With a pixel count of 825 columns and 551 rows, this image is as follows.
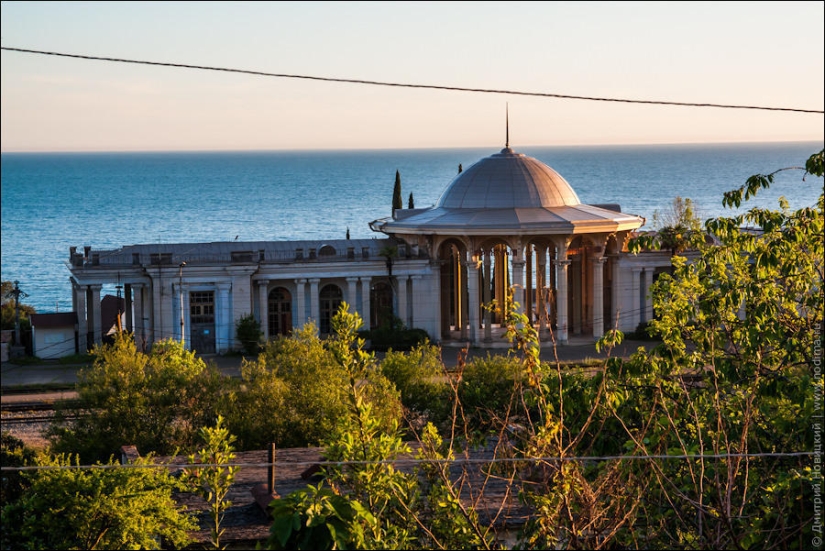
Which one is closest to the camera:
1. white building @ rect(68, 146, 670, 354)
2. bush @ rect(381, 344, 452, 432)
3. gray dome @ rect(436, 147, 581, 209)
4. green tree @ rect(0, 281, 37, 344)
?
bush @ rect(381, 344, 452, 432)

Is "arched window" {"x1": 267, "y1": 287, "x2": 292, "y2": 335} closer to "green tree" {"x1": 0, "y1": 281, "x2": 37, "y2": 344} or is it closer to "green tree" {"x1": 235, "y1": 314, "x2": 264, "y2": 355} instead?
"green tree" {"x1": 235, "y1": 314, "x2": 264, "y2": 355}

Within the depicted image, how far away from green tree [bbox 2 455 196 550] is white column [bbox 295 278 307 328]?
37.9 m

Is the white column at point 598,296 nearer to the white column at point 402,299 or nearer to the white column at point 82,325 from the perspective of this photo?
the white column at point 402,299

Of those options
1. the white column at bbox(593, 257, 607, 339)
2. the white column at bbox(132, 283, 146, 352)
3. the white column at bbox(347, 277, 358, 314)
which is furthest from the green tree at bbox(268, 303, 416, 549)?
the white column at bbox(593, 257, 607, 339)

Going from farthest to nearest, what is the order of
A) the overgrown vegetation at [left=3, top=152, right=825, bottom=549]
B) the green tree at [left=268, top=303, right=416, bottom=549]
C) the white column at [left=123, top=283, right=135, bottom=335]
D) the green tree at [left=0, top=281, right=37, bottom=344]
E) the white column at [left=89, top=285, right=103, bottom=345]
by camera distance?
the green tree at [left=0, top=281, right=37, bottom=344] < the white column at [left=123, top=283, right=135, bottom=335] < the white column at [left=89, top=285, right=103, bottom=345] < the overgrown vegetation at [left=3, top=152, right=825, bottom=549] < the green tree at [left=268, top=303, right=416, bottom=549]

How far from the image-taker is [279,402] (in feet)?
127

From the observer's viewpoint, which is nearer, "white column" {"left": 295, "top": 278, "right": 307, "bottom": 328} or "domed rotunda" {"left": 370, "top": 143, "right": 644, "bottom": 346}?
"white column" {"left": 295, "top": 278, "right": 307, "bottom": 328}

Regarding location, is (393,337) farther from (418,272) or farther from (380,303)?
(418,272)

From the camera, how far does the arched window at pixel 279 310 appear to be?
64.8m

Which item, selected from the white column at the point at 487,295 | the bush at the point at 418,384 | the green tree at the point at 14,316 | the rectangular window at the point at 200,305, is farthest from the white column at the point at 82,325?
the bush at the point at 418,384

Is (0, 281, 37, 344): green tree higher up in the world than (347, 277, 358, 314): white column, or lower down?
lower down

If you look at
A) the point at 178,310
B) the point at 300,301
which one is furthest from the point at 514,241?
the point at 178,310

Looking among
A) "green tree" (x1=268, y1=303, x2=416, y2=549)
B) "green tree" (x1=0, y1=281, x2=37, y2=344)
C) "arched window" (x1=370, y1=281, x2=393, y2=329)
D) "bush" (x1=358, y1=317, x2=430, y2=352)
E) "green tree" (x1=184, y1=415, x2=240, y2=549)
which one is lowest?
"bush" (x1=358, y1=317, x2=430, y2=352)

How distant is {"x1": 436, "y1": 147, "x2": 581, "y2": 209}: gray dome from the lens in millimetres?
67688
